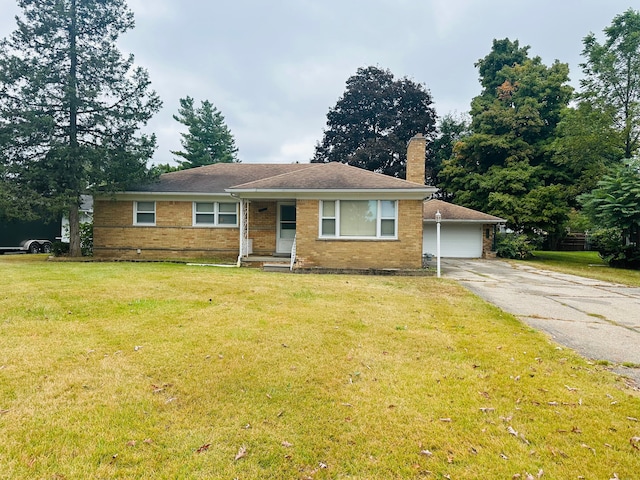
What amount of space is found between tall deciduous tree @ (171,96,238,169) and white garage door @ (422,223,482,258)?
27.3m

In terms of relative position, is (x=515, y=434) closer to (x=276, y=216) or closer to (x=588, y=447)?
(x=588, y=447)

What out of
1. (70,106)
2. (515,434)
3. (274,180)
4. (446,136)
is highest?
(446,136)

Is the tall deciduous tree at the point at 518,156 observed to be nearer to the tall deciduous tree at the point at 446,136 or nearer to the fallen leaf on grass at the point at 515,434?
the tall deciduous tree at the point at 446,136

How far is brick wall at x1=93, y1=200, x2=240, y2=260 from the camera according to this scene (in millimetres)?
15398

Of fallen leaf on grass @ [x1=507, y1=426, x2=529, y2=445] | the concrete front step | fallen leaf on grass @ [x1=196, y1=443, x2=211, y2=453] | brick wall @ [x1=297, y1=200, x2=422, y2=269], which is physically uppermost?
brick wall @ [x1=297, y1=200, x2=422, y2=269]

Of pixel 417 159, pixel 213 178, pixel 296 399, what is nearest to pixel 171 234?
pixel 213 178

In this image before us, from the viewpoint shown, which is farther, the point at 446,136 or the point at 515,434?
the point at 446,136

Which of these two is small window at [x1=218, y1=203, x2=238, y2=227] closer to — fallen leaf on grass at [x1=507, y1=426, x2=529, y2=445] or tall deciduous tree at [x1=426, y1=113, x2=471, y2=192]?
fallen leaf on grass at [x1=507, y1=426, x2=529, y2=445]

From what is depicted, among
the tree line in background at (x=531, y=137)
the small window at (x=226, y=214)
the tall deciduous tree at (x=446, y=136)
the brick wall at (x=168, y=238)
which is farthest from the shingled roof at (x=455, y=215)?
the brick wall at (x=168, y=238)

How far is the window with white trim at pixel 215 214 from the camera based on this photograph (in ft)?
50.8

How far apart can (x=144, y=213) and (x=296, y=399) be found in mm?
14877

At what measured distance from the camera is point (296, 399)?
313 centimetres

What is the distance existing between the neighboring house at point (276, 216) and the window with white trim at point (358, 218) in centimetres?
4

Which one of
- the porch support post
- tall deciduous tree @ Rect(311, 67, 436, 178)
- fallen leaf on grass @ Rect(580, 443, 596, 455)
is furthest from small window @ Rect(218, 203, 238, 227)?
tall deciduous tree @ Rect(311, 67, 436, 178)
